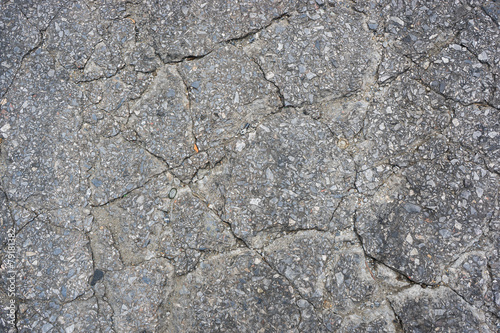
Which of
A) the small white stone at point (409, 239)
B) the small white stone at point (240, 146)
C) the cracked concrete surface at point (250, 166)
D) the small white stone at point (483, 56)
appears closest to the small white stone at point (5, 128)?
the cracked concrete surface at point (250, 166)

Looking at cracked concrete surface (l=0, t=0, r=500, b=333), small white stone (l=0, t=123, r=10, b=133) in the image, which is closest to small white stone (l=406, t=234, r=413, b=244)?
cracked concrete surface (l=0, t=0, r=500, b=333)

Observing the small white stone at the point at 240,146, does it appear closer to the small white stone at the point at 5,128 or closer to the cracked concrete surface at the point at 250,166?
the cracked concrete surface at the point at 250,166

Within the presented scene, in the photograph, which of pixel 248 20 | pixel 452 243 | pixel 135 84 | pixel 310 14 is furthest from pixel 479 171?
pixel 135 84

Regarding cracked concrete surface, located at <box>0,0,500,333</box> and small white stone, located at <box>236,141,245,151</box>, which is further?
small white stone, located at <box>236,141,245,151</box>

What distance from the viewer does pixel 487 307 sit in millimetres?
2230

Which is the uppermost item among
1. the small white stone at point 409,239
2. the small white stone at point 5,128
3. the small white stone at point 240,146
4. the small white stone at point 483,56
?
the small white stone at point 483,56

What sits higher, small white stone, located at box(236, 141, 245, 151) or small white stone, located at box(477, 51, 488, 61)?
small white stone, located at box(477, 51, 488, 61)

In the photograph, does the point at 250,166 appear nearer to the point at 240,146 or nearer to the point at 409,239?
the point at 240,146

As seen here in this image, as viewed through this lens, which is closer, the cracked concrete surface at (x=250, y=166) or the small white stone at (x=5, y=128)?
the cracked concrete surface at (x=250, y=166)

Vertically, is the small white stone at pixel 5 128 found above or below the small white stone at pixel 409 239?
above

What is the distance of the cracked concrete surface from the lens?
227 cm

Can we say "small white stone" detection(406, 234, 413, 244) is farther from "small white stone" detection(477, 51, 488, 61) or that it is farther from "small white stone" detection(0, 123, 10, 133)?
"small white stone" detection(0, 123, 10, 133)

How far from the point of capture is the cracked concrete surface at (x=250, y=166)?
7.44 feet

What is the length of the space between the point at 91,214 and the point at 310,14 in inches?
80.4
